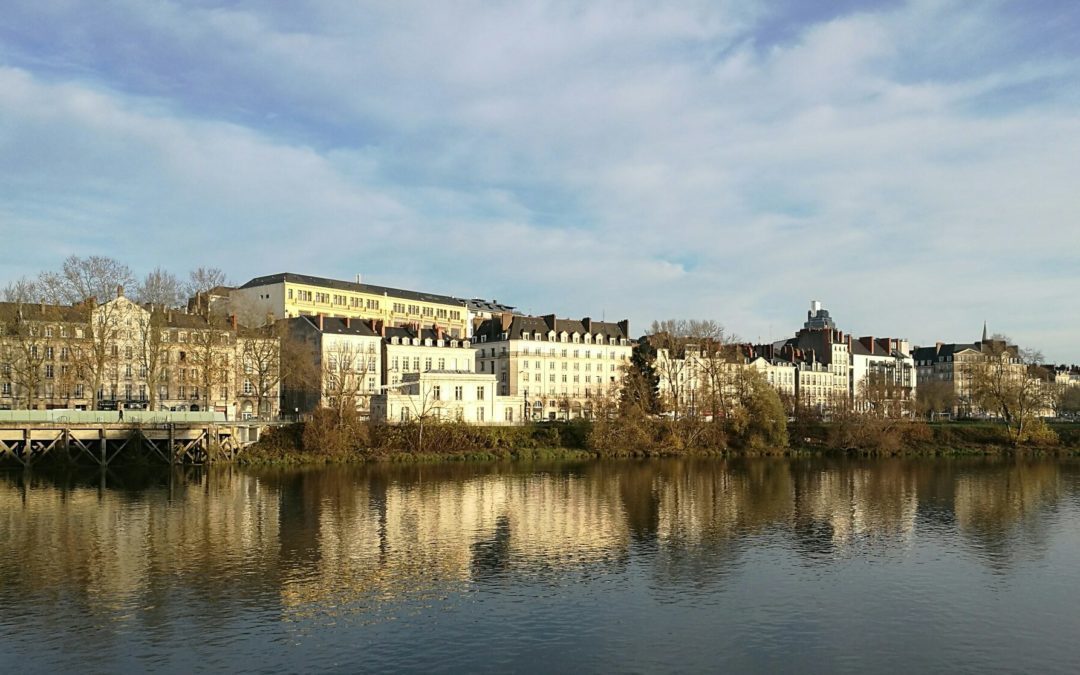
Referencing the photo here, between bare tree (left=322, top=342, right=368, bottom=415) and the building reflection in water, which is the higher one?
bare tree (left=322, top=342, right=368, bottom=415)

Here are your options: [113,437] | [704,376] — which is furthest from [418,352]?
[113,437]

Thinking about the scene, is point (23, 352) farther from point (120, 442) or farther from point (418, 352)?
point (418, 352)

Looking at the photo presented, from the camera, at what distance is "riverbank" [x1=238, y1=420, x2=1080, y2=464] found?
217 feet

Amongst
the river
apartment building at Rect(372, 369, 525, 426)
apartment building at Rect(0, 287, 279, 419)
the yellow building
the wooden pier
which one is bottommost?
the river

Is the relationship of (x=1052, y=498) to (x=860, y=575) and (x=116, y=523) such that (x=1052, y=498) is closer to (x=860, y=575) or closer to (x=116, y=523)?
(x=860, y=575)

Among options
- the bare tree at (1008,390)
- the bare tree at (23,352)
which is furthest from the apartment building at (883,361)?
the bare tree at (23,352)

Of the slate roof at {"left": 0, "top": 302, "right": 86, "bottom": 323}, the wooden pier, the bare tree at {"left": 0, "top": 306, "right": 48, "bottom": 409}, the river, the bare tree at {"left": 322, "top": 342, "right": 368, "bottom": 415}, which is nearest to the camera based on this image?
the river

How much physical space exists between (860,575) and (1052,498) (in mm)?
26785

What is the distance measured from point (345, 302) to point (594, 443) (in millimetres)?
49737

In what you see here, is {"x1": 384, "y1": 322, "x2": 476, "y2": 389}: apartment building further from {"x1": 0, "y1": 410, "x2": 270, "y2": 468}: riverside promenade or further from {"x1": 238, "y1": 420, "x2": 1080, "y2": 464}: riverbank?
{"x1": 0, "y1": 410, "x2": 270, "y2": 468}: riverside promenade

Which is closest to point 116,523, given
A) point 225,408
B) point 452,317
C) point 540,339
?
point 225,408

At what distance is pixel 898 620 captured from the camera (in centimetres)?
2345

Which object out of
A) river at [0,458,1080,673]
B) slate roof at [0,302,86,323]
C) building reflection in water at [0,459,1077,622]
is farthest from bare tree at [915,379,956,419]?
slate roof at [0,302,86,323]

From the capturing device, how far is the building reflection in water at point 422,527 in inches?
1053
